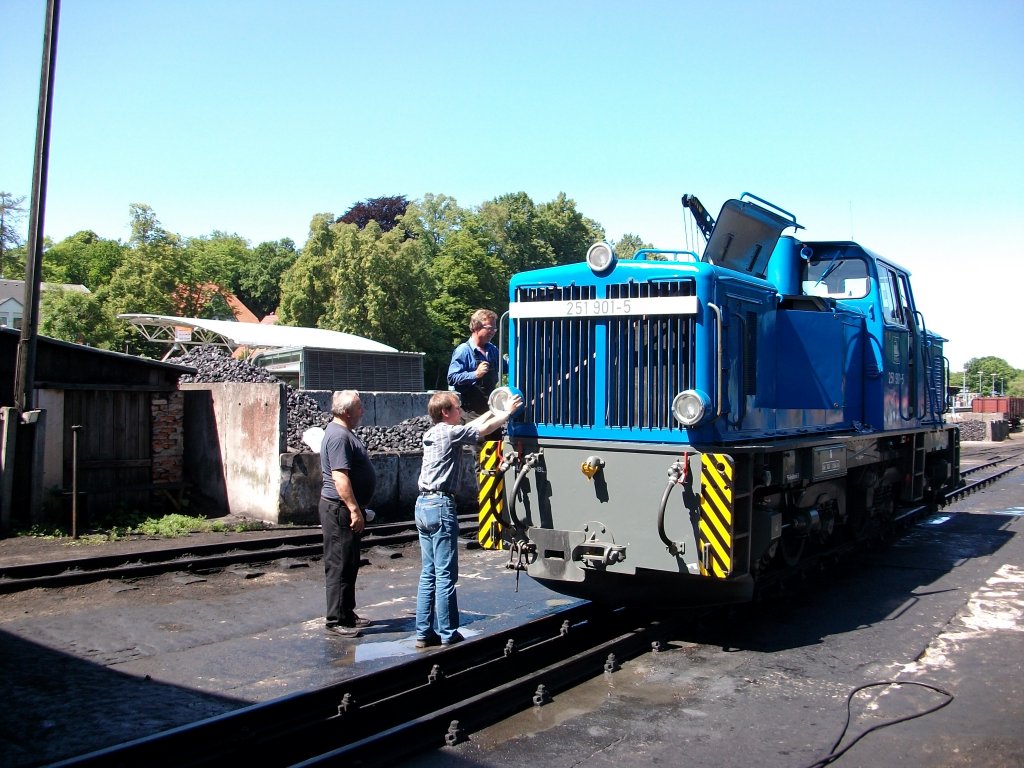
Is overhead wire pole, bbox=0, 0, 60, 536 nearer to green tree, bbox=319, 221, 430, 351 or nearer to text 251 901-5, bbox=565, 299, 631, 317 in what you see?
text 251 901-5, bbox=565, 299, 631, 317

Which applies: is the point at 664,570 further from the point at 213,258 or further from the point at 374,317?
the point at 213,258

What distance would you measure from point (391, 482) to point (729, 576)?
8.24 m

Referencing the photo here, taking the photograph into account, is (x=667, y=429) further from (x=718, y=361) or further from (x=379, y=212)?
(x=379, y=212)

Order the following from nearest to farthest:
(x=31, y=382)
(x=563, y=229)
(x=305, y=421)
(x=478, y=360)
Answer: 1. (x=478, y=360)
2. (x=31, y=382)
3. (x=305, y=421)
4. (x=563, y=229)

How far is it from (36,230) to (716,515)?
33.6 feet

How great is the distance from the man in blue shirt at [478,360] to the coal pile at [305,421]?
16.3 feet

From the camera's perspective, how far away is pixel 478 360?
814 cm

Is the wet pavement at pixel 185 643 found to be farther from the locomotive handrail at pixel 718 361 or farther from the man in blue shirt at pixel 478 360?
the locomotive handrail at pixel 718 361

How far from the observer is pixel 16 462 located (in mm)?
11531

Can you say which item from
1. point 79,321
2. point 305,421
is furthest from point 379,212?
point 305,421

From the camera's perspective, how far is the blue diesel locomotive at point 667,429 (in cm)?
643

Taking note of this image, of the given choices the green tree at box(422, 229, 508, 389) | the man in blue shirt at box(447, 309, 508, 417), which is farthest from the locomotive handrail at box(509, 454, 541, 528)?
the green tree at box(422, 229, 508, 389)

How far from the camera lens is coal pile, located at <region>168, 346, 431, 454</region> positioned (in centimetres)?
1427

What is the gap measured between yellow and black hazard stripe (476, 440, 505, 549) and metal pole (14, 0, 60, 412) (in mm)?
7395
